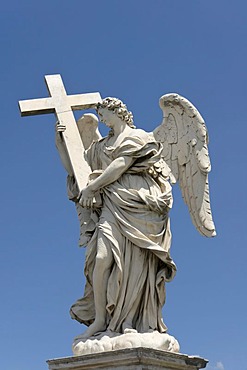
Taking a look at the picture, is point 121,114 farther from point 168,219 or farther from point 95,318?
point 95,318

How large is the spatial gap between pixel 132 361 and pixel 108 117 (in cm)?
293

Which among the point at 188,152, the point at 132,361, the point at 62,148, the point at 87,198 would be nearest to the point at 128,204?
the point at 87,198

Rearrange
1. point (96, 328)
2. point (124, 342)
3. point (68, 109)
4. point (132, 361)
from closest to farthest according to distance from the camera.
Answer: point (132, 361) < point (124, 342) < point (96, 328) < point (68, 109)

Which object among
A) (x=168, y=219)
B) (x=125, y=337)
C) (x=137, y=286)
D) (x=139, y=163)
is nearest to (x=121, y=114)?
(x=139, y=163)

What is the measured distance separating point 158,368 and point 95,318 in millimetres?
1062

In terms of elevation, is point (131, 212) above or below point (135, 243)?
above

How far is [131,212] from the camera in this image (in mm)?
9352

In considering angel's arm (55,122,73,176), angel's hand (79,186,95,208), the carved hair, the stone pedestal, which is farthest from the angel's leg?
the carved hair

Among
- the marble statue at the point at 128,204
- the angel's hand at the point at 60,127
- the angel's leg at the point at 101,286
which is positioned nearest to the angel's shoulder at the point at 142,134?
the marble statue at the point at 128,204

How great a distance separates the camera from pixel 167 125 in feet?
34.4

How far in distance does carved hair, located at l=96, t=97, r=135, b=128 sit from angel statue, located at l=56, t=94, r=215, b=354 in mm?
12

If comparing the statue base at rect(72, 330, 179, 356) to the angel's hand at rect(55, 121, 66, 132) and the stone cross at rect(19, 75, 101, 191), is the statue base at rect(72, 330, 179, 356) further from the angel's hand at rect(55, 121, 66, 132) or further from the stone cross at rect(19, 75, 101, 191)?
the angel's hand at rect(55, 121, 66, 132)

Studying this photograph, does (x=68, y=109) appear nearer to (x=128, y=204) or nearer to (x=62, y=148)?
(x=62, y=148)

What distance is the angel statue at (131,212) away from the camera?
9195mm
